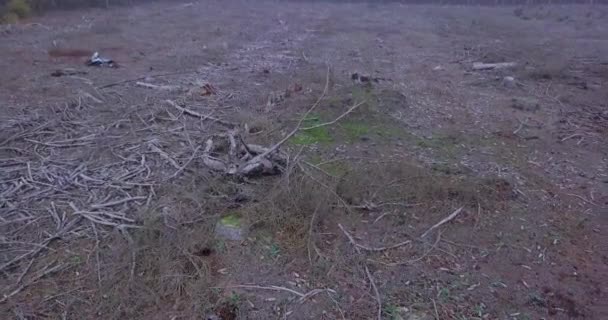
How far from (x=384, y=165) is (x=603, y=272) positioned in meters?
1.93

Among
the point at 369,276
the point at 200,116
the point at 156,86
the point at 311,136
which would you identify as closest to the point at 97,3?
the point at 156,86

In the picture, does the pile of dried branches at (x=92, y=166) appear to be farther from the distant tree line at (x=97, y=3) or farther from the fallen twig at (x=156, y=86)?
the distant tree line at (x=97, y=3)

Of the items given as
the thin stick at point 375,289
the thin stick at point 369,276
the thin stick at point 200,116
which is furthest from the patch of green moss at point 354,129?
the thin stick at point 375,289

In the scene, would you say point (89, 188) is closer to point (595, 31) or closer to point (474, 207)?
point (474, 207)

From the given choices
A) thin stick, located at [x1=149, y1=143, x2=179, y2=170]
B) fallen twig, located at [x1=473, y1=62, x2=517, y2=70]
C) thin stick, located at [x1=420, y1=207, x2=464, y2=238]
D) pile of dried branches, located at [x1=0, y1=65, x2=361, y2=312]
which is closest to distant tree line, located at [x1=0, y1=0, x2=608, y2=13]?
pile of dried branches, located at [x1=0, y1=65, x2=361, y2=312]

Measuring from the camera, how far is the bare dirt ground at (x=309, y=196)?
280cm

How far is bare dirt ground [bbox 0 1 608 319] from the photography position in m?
2.80

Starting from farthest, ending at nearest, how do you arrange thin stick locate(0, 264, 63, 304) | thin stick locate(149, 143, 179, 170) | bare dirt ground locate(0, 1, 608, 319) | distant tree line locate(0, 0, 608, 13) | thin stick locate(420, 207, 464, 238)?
distant tree line locate(0, 0, 608, 13) → thin stick locate(149, 143, 179, 170) → thin stick locate(420, 207, 464, 238) → bare dirt ground locate(0, 1, 608, 319) → thin stick locate(0, 264, 63, 304)

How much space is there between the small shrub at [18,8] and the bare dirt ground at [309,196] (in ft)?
22.4

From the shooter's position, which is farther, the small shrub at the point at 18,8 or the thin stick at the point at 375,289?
the small shrub at the point at 18,8

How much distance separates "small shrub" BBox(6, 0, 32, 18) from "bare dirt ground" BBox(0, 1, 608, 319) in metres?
6.84

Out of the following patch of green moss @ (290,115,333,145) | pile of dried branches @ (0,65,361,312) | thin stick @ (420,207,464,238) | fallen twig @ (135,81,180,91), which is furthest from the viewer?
fallen twig @ (135,81,180,91)

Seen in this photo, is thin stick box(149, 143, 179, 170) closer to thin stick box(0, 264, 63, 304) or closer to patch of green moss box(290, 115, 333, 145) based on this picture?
patch of green moss box(290, 115, 333, 145)

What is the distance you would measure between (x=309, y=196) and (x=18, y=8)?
46.7 ft
